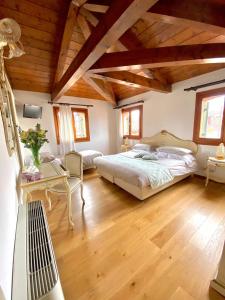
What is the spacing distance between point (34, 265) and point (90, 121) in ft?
14.9

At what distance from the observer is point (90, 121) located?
5008 millimetres

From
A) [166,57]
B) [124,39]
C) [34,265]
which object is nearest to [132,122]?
[124,39]

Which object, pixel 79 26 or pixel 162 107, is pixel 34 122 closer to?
pixel 79 26

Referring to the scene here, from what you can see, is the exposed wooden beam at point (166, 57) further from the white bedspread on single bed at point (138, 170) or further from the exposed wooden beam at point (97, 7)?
the white bedspread on single bed at point (138, 170)

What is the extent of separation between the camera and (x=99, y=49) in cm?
169

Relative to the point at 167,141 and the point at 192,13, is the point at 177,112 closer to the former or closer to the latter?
the point at 167,141

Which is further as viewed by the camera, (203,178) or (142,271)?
(203,178)

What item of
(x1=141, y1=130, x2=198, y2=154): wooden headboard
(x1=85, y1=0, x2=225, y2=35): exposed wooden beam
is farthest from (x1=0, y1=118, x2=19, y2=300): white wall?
(x1=141, y1=130, x2=198, y2=154): wooden headboard

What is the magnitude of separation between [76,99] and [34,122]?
5.12ft

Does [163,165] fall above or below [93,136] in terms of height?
below

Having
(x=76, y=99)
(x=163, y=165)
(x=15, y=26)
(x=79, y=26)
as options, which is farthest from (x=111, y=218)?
(x=76, y=99)

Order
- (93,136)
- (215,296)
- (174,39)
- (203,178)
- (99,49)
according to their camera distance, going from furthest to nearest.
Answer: (93,136) → (203,178) → (174,39) → (99,49) → (215,296)

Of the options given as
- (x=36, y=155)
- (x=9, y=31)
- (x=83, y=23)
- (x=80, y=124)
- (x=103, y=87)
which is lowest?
(x=36, y=155)

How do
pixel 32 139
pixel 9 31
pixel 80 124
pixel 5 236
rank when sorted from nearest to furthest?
pixel 5 236 → pixel 9 31 → pixel 32 139 → pixel 80 124
